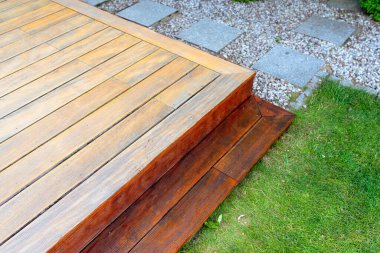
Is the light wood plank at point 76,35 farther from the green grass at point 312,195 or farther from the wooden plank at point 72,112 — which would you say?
the green grass at point 312,195

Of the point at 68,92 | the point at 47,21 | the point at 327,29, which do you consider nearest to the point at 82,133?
the point at 68,92

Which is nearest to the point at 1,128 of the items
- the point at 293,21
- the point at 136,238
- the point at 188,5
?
the point at 136,238

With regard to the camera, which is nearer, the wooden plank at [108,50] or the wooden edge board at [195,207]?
the wooden edge board at [195,207]

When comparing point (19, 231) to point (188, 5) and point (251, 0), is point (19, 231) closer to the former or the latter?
point (188, 5)

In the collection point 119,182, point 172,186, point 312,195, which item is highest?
point 119,182

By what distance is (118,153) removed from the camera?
1530 mm

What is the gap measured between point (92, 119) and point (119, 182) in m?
0.41

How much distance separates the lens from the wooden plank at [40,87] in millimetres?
1761

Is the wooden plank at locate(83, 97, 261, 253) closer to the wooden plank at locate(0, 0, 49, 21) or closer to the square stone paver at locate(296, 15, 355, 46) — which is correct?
the square stone paver at locate(296, 15, 355, 46)

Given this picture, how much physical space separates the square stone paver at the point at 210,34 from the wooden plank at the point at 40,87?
1.11 metres

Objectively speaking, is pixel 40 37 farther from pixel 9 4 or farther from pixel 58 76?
pixel 9 4

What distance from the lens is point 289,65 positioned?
8.53ft

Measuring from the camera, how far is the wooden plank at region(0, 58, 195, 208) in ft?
4.64

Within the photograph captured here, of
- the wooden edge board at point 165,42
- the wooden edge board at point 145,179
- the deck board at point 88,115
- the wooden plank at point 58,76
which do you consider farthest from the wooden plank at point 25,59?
the wooden edge board at point 145,179
